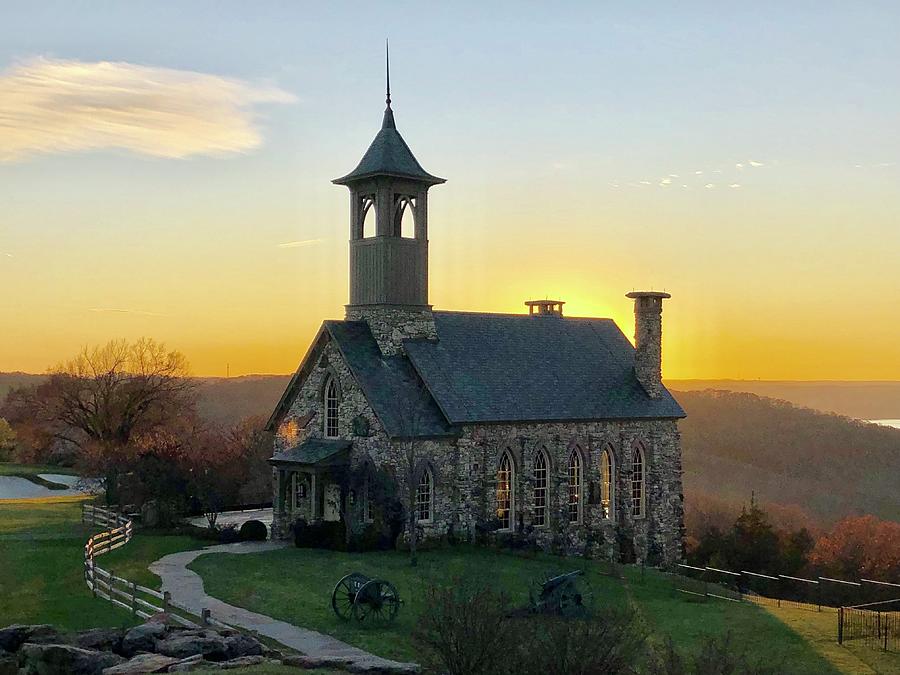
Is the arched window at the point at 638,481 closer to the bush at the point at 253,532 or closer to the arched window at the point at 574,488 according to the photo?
the arched window at the point at 574,488

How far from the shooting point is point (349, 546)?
37062 millimetres

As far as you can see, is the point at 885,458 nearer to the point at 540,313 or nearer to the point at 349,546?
the point at 540,313

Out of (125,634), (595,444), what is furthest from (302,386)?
(125,634)

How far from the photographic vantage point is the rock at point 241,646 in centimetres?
2162

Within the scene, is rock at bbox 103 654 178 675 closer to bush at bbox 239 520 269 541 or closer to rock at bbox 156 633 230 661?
rock at bbox 156 633 230 661

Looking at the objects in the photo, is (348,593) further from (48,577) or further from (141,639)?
(48,577)

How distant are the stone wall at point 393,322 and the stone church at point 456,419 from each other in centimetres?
6

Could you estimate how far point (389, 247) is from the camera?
4172 cm

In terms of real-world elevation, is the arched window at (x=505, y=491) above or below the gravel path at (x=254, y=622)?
above

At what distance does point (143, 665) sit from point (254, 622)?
621 cm

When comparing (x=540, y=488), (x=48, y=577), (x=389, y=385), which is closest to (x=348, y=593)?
(x=48, y=577)

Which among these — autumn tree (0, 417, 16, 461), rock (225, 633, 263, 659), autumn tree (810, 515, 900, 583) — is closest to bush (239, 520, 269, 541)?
rock (225, 633, 263, 659)

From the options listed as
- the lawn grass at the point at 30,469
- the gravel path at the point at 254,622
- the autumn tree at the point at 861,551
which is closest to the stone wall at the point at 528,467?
the gravel path at the point at 254,622

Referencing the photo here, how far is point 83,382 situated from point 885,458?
8110 centimetres
